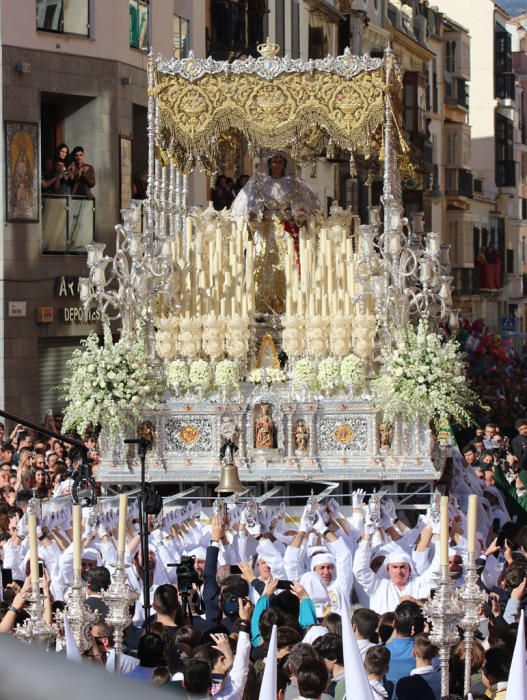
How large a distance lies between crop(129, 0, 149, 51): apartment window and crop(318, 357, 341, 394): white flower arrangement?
1091 centimetres

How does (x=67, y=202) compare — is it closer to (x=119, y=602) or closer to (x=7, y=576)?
(x=7, y=576)

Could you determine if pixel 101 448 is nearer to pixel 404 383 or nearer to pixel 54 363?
pixel 404 383

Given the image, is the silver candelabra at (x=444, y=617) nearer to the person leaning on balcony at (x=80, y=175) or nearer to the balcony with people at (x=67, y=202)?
the balcony with people at (x=67, y=202)

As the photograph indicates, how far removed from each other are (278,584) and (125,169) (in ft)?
53.9

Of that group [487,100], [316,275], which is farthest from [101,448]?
Result: [487,100]

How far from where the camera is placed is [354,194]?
42.9 meters

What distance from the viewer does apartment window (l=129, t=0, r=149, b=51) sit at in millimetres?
26984

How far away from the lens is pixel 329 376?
57.4 feet

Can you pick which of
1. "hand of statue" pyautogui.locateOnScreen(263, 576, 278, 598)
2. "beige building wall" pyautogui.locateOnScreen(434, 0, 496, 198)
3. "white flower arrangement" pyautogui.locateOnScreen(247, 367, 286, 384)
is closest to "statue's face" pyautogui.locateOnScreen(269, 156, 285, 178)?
"white flower arrangement" pyautogui.locateOnScreen(247, 367, 286, 384)

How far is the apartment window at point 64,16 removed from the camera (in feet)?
81.7

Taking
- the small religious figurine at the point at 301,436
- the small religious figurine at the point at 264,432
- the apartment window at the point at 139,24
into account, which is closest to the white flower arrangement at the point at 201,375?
the small religious figurine at the point at 264,432

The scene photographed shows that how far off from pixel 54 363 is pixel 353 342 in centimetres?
844

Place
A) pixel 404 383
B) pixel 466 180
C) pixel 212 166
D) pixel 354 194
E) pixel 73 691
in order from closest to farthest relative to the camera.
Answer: pixel 73 691
pixel 404 383
pixel 212 166
pixel 354 194
pixel 466 180

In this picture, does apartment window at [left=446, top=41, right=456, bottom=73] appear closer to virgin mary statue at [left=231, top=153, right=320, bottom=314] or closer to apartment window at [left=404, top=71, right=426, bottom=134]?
apartment window at [left=404, top=71, right=426, bottom=134]
